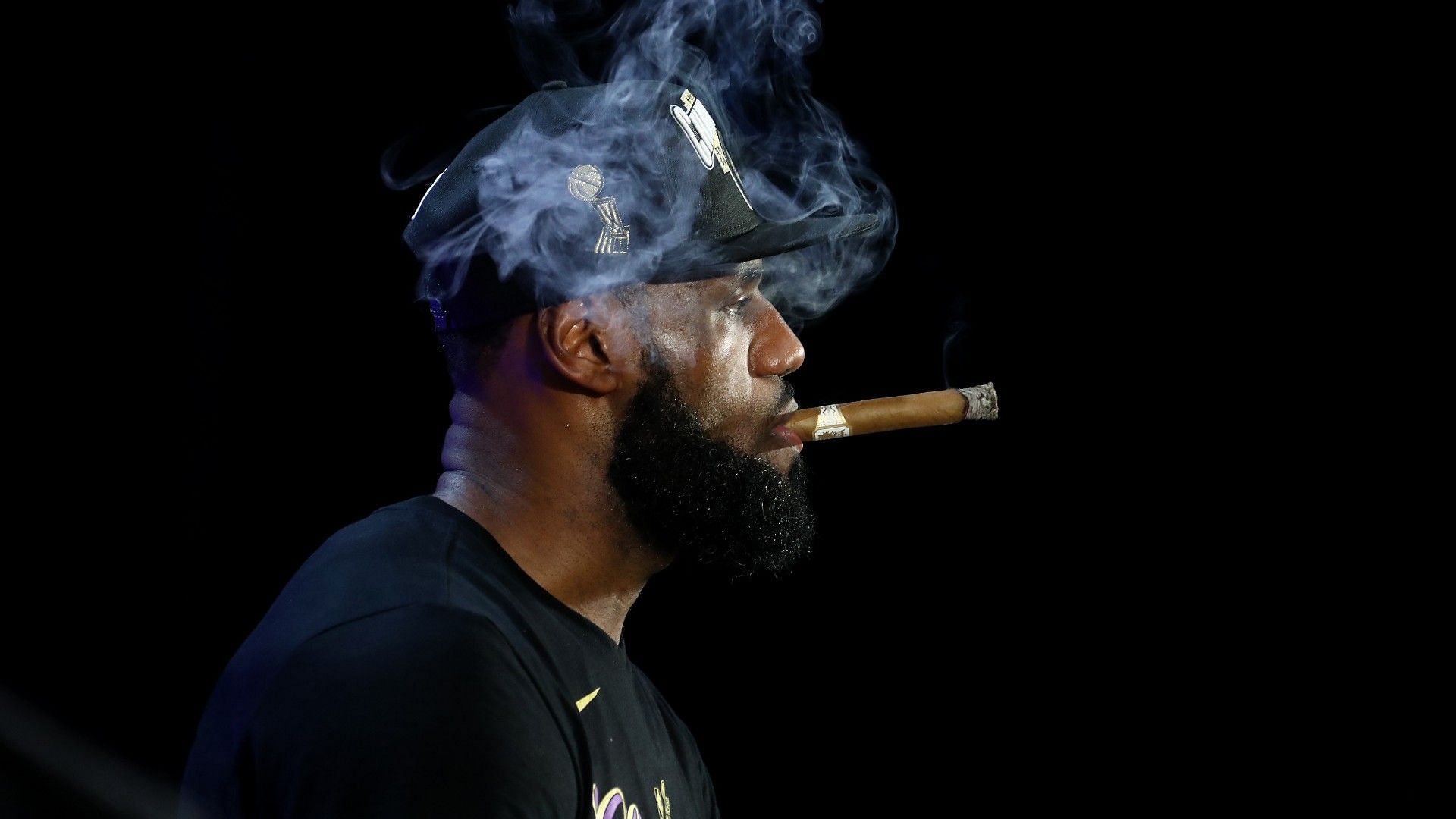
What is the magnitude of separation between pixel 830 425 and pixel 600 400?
1.23ft

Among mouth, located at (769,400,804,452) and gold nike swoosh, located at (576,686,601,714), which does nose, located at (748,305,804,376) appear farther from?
gold nike swoosh, located at (576,686,601,714)

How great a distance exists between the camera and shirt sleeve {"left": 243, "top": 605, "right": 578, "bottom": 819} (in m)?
0.94

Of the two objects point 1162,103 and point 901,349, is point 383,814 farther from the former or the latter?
point 1162,103

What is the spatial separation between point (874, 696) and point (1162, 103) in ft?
5.07

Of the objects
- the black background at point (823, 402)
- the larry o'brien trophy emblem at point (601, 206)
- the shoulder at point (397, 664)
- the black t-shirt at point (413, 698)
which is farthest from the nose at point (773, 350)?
the black background at point (823, 402)

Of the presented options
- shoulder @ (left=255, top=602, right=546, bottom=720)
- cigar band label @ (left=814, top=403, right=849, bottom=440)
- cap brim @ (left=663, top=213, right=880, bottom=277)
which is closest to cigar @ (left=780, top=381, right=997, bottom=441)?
cigar band label @ (left=814, top=403, right=849, bottom=440)

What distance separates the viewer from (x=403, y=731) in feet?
3.19

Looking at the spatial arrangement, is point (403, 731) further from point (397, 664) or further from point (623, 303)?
point (623, 303)

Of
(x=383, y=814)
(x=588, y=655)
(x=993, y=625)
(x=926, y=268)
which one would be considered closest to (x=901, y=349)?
(x=926, y=268)

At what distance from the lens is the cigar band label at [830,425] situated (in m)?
1.68

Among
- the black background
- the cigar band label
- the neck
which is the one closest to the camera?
the neck

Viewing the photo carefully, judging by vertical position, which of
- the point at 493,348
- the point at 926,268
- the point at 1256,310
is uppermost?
the point at 493,348

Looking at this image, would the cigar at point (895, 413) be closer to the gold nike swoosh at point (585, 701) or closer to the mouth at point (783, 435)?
the mouth at point (783, 435)

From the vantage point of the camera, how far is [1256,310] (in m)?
2.53
